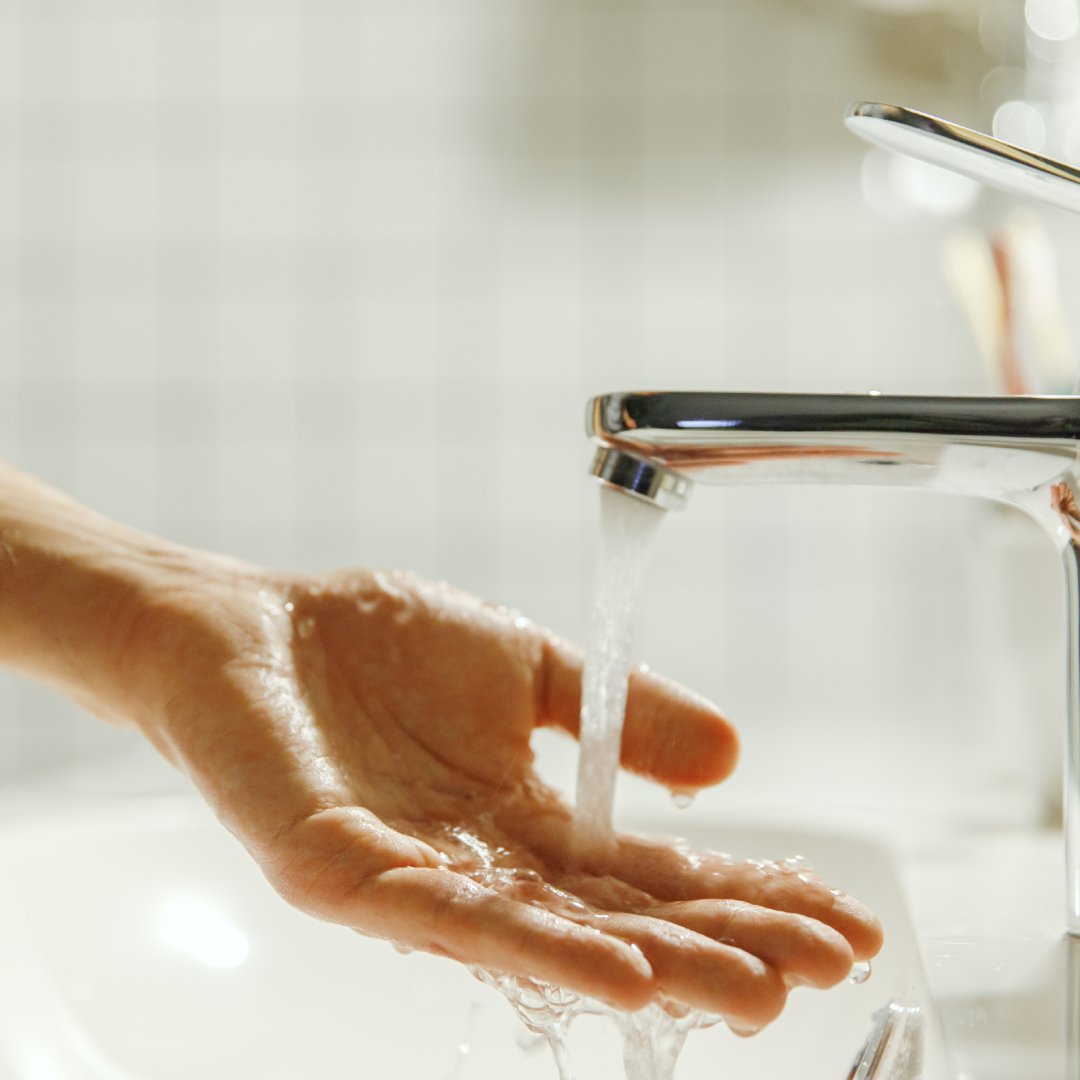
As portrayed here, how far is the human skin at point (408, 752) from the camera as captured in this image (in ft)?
1.39

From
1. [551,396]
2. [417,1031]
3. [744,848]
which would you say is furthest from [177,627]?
[551,396]

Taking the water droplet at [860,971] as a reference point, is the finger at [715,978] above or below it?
above

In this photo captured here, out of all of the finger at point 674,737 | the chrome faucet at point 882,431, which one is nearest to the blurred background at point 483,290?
the finger at point 674,737

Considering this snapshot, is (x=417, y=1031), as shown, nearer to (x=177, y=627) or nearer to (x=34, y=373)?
(x=177, y=627)

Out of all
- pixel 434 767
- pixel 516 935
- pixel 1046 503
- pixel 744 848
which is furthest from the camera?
pixel 744 848

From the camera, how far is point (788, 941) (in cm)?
44

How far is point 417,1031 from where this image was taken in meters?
0.70

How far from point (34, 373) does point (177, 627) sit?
0.92m

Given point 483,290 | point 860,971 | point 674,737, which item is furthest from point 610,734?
point 483,290

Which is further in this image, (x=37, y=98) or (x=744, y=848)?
(x=37, y=98)

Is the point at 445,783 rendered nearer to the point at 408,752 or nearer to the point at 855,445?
the point at 408,752

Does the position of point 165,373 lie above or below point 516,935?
above

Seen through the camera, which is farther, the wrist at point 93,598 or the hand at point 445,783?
the wrist at point 93,598

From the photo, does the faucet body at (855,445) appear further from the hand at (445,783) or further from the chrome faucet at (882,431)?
the hand at (445,783)
